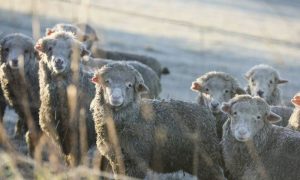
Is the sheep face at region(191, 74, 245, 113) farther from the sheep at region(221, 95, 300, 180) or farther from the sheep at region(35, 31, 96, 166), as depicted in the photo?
the sheep at region(221, 95, 300, 180)

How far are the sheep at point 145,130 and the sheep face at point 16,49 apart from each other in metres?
2.41

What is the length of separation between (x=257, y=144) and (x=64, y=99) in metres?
2.51

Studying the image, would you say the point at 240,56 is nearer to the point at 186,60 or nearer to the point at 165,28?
the point at 186,60

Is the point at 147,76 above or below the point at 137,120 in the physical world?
above

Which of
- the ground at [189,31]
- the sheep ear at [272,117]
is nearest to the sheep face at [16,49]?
the sheep ear at [272,117]

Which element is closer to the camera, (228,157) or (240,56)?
(228,157)

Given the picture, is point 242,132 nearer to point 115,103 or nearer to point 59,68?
point 115,103

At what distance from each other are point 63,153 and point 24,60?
1.64 metres

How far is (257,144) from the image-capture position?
9078mm

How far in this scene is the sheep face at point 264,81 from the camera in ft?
41.1

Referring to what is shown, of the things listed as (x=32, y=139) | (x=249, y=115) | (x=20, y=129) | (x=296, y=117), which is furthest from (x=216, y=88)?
(x=20, y=129)

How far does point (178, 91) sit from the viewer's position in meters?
16.4

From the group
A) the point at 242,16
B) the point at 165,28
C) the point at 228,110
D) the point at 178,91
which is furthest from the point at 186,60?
the point at 228,110

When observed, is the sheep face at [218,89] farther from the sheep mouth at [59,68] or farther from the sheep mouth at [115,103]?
the sheep mouth at [115,103]
